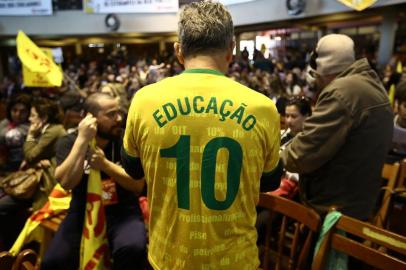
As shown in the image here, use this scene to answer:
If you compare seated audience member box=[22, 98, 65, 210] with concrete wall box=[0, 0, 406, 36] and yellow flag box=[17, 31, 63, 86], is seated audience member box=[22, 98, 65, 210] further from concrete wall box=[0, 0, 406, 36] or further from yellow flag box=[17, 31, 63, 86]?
concrete wall box=[0, 0, 406, 36]

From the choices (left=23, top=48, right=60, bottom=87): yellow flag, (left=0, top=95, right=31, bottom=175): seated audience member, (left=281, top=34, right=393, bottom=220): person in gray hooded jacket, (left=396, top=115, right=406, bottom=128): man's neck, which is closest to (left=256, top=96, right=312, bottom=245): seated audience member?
(left=281, top=34, right=393, bottom=220): person in gray hooded jacket

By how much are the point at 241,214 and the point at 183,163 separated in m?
0.25

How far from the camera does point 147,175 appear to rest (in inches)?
40.3

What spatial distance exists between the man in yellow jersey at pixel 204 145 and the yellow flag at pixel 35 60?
9.53 feet

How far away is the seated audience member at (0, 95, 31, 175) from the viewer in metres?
3.02

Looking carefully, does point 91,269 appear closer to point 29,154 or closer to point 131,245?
point 131,245

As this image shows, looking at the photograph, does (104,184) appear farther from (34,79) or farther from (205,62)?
(34,79)

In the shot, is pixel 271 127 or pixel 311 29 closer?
pixel 271 127

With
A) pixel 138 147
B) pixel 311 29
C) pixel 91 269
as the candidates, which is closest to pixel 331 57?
pixel 138 147

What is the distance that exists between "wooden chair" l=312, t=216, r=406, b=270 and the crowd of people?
260mm

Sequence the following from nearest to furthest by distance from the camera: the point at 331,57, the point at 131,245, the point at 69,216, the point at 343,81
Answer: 1. the point at 343,81
2. the point at 331,57
3. the point at 131,245
4. the point at 69,216

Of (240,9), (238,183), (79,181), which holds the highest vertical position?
(240,9)

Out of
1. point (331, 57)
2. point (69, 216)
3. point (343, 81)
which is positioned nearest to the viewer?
point (343, 81)

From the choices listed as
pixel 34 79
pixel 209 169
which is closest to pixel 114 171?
pixel 209 169
